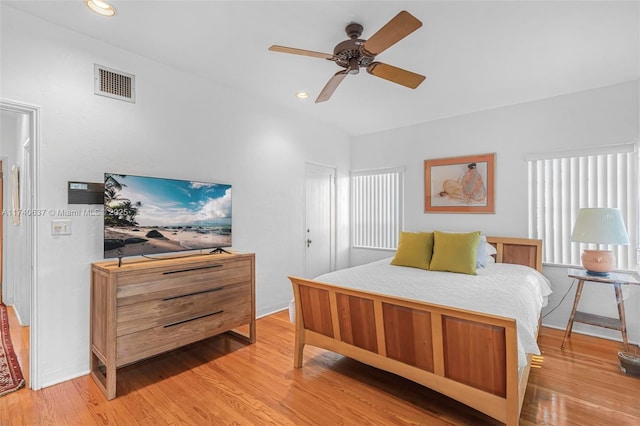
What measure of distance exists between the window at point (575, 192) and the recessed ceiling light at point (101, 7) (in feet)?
13.9

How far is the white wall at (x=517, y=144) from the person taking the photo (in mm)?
3170

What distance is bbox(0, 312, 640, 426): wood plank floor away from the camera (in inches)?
76.5

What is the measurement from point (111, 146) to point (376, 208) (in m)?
3.64

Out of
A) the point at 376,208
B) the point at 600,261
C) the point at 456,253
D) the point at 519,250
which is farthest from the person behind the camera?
the point at 376,208

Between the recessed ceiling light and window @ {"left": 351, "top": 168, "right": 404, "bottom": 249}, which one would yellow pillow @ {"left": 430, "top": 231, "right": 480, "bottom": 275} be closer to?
window @ {"left": 351, "top": 168, "right": 404, "bottom": 249}

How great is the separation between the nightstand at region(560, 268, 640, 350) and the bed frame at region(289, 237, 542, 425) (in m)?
1.38

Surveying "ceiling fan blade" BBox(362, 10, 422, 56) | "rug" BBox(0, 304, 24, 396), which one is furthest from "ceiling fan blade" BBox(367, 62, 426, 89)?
"rug" BBox(0, 304, 24, 396)

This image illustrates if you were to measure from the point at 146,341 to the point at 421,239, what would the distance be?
9.30ft

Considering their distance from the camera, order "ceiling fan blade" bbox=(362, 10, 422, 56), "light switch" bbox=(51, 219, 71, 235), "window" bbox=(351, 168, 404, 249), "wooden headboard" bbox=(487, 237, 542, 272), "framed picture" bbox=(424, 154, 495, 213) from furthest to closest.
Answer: "window" bbox=(351, 168, 404, 249), "framed picture" bbox=(424, 154, 495, 213), "wooden headboard" bbox=(487, 237, 542, 272), "light switch" bbox=(51, 219, 71, 235), "ceiling fan blade" bbox=(362, 10, 422, 56)

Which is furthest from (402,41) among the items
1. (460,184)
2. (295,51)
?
A: (460,184)

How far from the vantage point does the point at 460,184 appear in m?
4.14

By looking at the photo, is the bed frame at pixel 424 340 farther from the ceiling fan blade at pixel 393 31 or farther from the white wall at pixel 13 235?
the white wall at pixel 13 235

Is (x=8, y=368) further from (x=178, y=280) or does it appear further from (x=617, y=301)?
(x=617, y=301)

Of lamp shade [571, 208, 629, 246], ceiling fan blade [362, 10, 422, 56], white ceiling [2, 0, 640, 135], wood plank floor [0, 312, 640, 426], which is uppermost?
white ceiling [2, 0, 640, 135]
